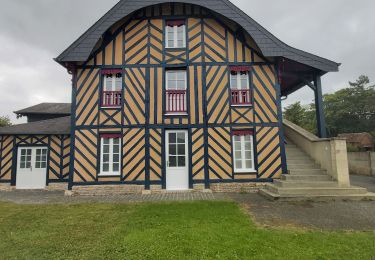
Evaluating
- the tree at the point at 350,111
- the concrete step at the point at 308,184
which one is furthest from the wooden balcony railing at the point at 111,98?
the tree at the point at 350,111

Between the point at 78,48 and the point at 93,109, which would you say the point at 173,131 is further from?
the point at 78,48

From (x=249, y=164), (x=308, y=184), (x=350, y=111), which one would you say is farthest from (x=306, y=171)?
(x=350, y=111)

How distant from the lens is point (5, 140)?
1009 centimetres

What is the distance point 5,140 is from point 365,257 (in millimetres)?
12915

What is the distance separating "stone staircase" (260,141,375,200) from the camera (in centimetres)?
666

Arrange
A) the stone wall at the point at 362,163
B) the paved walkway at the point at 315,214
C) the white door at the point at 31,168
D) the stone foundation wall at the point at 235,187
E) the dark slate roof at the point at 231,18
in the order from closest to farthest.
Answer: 1. the paved walkway at the point at 315,214
2. the stone foundation wall at the point at 235,187
3. the dark slate roof at the point at 231,18
4. the white door at the point at 31,168
5. the stone wall at the point at 362,163

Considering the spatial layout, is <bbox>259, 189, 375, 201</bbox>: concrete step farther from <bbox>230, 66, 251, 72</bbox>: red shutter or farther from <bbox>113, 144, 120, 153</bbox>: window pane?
<bbox>113, 144, 120, 153</bbox>: window pane

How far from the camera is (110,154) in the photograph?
8.52 m

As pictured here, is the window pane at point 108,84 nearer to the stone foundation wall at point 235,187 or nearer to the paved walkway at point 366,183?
the stone foundation wall at point 235,187

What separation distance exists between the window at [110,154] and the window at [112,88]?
4.33 ft

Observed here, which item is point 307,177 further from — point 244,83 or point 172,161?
point 172,161

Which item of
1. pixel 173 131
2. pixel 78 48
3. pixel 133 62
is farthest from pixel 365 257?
pixel 78 48

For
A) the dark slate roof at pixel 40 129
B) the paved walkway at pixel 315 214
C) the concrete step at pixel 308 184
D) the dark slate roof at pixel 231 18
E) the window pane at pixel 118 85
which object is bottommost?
the paved walkway at pixel 315 214

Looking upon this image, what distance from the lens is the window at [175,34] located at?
29.8 ft
